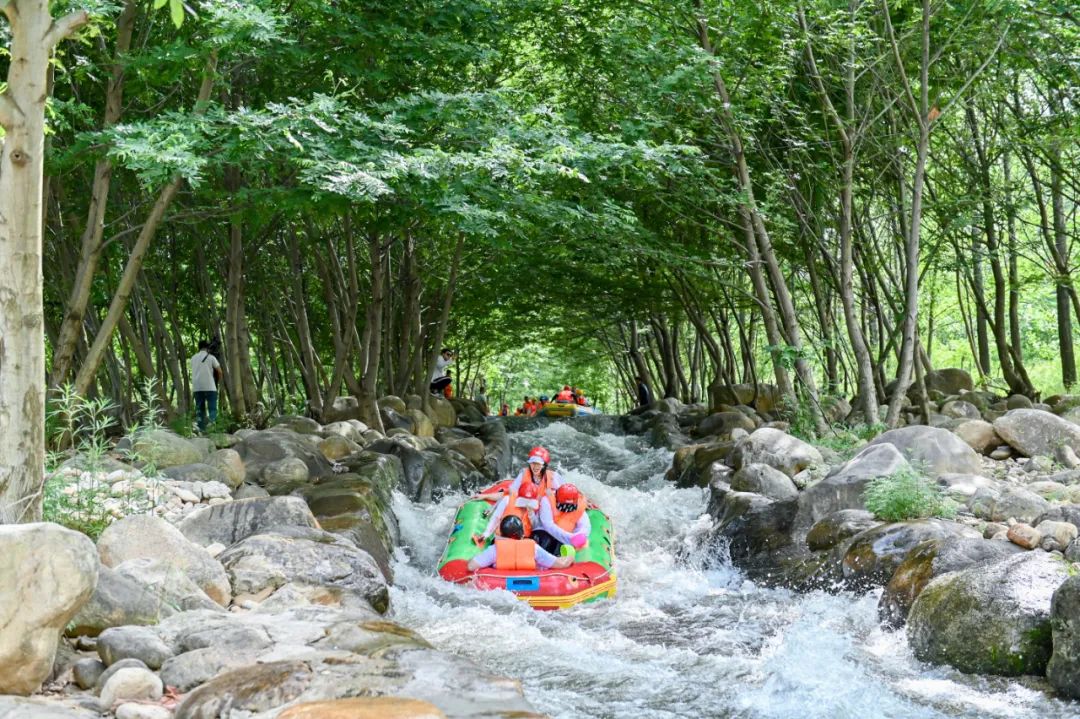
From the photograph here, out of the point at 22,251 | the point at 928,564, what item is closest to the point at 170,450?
the point at 22,251

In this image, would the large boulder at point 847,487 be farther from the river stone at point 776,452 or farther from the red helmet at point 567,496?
the red helmet at point 567,496

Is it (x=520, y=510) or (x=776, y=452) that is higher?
(x=776, y=452)

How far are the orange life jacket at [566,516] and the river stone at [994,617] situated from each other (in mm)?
4548

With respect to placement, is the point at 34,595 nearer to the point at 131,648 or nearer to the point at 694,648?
the point at 131,648

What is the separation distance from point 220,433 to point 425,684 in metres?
9.41

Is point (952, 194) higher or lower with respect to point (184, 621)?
higher

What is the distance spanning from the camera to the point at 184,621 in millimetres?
5902

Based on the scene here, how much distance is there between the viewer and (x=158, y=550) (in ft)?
22.3

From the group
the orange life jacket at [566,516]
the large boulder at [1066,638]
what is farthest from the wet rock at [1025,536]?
the orange life jacket at [566,516]

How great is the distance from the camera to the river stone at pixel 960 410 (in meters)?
16.3

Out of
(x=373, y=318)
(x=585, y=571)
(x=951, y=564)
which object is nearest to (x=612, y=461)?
(x=373, y=318)

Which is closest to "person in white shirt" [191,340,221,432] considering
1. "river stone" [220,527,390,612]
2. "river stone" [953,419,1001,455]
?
"river stone" [220,527,390,612]

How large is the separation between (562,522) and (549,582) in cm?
154

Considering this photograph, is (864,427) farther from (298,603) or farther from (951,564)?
(298,603)
